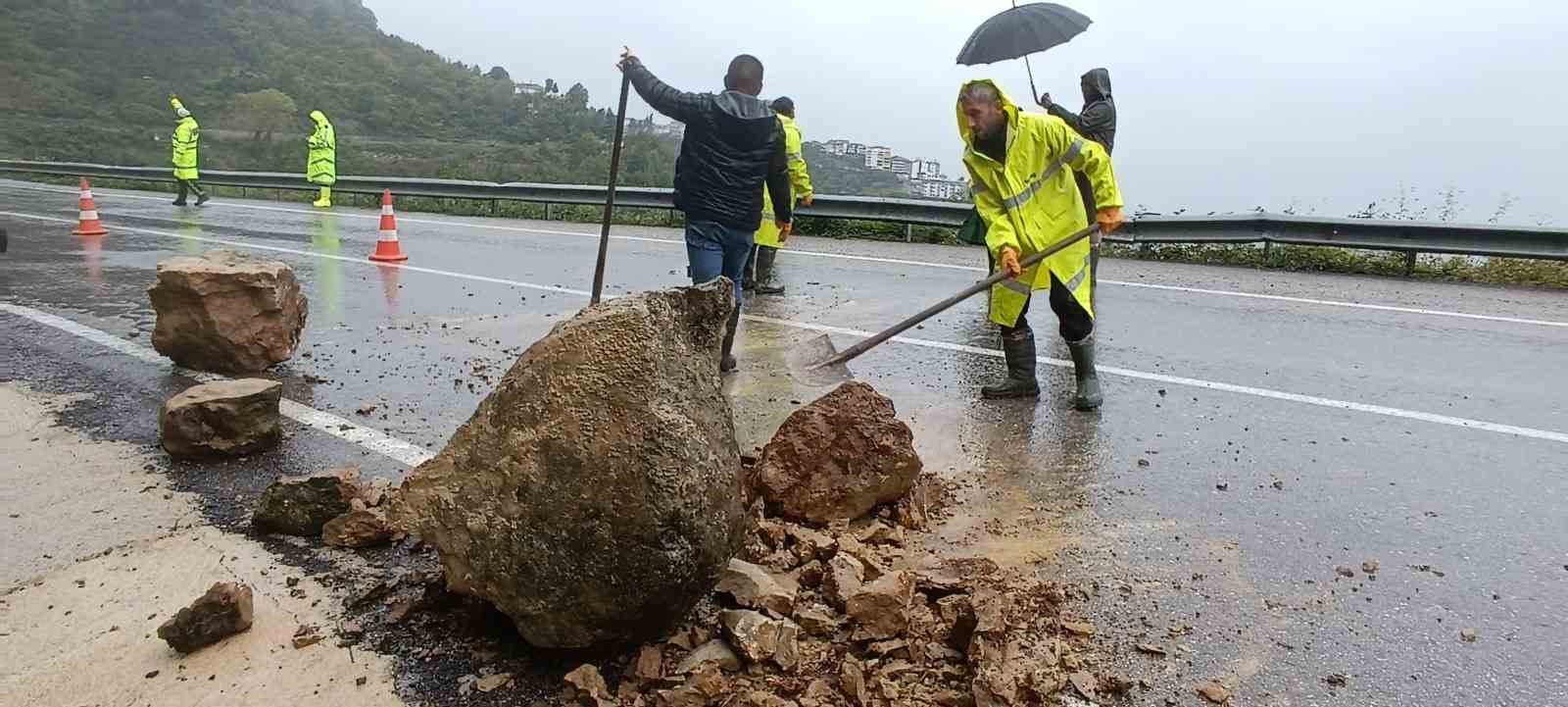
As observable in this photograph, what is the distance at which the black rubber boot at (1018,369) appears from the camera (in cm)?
529

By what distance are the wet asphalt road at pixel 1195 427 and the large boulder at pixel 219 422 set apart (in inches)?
4.1

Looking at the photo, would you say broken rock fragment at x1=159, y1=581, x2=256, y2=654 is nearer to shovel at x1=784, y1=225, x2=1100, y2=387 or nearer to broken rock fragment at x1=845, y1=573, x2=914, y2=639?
broken rock fragment at x1=845, y1=573, x2=914, y2=639

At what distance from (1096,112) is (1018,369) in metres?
3.13

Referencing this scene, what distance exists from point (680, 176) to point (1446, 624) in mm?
3883

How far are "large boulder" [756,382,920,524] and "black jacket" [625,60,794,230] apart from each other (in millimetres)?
1852

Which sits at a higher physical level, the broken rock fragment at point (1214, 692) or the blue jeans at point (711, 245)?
the blue jeans at point (711, 245)

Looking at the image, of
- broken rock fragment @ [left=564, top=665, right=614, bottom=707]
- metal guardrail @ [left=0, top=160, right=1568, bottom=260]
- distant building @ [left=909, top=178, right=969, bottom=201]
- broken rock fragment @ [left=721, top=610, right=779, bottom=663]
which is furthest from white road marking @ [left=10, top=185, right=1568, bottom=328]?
broken rock fragment @ [left=564, top=665, right=614, bottom=707]

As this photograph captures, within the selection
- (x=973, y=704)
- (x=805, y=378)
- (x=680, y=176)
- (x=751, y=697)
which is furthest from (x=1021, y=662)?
(x=680, y=176)

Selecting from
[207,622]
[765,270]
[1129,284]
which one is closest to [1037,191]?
[207,622]

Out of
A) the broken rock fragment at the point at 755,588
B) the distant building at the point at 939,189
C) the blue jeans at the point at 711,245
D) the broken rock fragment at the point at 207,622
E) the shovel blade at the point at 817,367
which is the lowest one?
the broken rock fragment at the point at 207,622

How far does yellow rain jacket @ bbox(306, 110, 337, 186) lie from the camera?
63.7ft

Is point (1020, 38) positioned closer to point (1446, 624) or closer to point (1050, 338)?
point (1050, 338)

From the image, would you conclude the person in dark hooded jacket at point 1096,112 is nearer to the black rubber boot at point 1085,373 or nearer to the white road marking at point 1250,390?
the white road marking at point 1250,390

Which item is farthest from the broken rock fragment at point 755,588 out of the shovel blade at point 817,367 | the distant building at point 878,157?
the distant building at point 878,157
